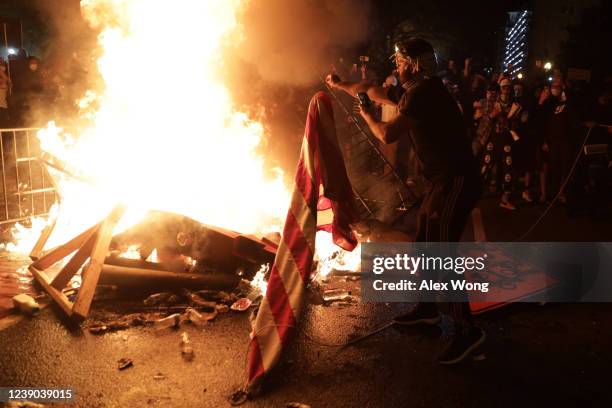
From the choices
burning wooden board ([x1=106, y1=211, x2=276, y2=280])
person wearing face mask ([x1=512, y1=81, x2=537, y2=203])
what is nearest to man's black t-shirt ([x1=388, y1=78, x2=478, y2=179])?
burning wooden board ([x1=106, y1=211, x2=276, y2=280])

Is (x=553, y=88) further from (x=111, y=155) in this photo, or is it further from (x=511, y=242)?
Answer: (x=111, y=155)

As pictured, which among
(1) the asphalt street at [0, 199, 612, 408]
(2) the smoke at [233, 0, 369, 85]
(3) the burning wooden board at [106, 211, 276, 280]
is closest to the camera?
(1) the asphalt street at [0, 199, 612, 408]

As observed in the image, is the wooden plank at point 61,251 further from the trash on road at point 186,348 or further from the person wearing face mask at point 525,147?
the person wearing face mask at point 525,147

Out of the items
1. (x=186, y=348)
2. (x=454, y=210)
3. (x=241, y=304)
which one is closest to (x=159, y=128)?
(x=241, y=304)

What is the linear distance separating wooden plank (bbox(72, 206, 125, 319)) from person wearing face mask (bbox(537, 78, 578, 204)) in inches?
283

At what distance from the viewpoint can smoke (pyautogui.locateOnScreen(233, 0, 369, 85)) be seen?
9094 mm

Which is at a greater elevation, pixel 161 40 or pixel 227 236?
pixel 161 40

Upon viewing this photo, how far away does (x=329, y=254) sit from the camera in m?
6.34

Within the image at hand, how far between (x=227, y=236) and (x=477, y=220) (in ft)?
15.9

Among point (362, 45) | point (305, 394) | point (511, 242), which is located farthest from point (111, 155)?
point (362, 45)

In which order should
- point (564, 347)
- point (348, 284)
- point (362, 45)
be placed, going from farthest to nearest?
point (362, 45), point (348, 284), point (564, 347)

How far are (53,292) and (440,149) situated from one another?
148 inches

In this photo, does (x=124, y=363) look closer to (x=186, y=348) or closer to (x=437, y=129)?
(x=186, y=348)

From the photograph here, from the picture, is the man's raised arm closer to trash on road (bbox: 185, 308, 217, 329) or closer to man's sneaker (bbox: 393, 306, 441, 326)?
man's sneaker (bbox: 393, 306, 441, 326)
